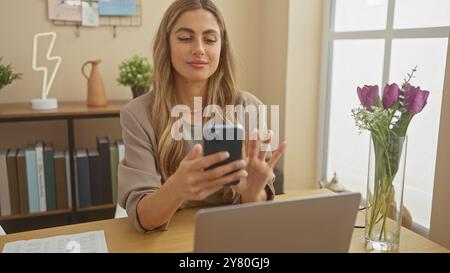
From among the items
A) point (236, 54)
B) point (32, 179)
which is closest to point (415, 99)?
point (236, 54)

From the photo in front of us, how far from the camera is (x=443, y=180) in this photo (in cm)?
155

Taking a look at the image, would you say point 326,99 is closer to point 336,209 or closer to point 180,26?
point 180,26

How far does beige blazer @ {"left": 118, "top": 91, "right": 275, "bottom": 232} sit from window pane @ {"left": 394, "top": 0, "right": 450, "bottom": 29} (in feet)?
3.61

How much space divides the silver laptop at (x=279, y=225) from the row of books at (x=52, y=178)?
179cm

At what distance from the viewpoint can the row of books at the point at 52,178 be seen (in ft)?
7.43

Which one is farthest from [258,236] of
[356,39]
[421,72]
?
[356,39]

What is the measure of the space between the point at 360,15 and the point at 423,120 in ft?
2.38

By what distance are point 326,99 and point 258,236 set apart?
1985 millimetres

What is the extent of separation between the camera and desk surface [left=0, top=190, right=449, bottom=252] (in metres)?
1.04

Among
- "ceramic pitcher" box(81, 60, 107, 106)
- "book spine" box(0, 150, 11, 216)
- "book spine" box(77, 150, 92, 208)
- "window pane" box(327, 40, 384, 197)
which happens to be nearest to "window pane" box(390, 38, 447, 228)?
"window pane" box(327, 40, 384, 197)

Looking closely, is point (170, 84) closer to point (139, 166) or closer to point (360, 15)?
point (139, 166)

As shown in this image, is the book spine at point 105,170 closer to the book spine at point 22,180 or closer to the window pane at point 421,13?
the book spine at point 22,180

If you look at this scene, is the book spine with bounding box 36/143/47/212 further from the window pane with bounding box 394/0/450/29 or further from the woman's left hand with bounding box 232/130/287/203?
the window pane with bounding box 394/0/450/29

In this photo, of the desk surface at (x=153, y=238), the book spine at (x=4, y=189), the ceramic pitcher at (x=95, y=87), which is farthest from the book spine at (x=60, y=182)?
the desk surface at (x=153, y=238)
